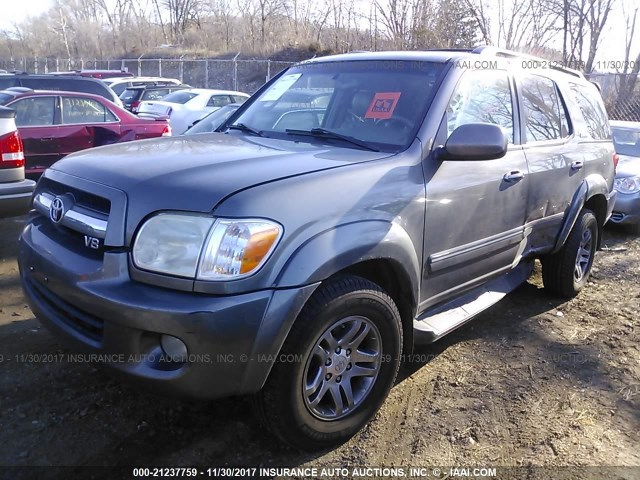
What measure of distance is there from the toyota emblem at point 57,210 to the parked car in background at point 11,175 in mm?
2496

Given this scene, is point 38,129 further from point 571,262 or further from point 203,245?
point 571,262

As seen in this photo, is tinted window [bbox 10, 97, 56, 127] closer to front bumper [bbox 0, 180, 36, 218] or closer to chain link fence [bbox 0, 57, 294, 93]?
front bumper [bbox 0, 180, 36, 218]

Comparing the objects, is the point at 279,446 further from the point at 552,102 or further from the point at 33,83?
the point at 33,83

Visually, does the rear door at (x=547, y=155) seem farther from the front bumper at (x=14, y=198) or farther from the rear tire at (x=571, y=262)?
the front bumper at (x=14, y=198)

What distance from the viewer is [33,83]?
11156 mm

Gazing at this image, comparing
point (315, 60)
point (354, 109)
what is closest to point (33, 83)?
point (315, 60)

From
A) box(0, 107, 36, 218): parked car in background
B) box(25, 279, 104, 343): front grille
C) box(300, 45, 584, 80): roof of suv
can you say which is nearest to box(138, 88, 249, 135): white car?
box(0, 107, 36, 218): parked car in background

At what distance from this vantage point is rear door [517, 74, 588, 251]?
387cm

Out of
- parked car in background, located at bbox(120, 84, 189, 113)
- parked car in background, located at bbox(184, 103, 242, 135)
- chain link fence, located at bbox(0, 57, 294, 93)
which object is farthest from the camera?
chain link fence, located at bbox(0, 57, 294, 93)

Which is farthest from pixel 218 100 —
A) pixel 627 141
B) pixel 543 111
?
pixel 543 111

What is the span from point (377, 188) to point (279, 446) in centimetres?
133

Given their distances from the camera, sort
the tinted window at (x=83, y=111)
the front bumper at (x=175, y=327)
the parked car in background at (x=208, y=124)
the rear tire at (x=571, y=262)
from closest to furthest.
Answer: the front bumper at (x=175, y=327), the rear tire at (x=571, y=262), the parked car in background at (x=208, y=124), the tinted window at (x=83, y=111)

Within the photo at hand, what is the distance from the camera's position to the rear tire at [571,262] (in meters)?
4.60

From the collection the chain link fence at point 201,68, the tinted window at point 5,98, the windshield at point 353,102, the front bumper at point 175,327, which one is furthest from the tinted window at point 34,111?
the chain link fence at point 201,68
